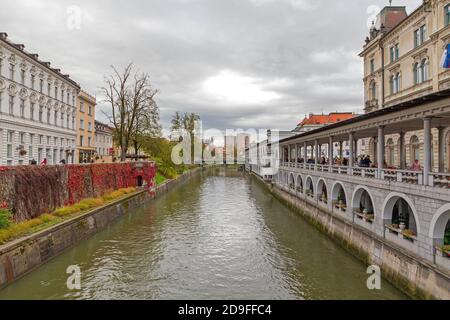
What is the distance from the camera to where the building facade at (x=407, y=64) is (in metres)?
26.5

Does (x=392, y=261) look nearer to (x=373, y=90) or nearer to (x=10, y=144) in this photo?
(x=373, y=90)

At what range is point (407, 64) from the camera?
32.5 metres

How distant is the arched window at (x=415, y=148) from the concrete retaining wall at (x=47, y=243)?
2893cm

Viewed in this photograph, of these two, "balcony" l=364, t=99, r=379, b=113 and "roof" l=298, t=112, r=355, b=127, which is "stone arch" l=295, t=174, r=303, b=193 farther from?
"roof" l=298, t=112, r=355, b=127

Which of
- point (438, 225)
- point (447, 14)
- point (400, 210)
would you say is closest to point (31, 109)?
point (400, 210)

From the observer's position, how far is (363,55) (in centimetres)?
4356

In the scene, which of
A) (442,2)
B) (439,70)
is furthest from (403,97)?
(442,2)

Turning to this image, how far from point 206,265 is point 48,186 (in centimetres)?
1141

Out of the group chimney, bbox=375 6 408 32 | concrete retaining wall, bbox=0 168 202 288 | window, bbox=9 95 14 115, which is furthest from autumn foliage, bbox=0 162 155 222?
chimney, bbox=375 6 408 32

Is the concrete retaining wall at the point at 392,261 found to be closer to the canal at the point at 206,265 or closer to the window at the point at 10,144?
the canal at the point at 206,265

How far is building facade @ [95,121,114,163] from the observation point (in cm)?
6461

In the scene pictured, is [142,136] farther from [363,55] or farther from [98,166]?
[363,55]

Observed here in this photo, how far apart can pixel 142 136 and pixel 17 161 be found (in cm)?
1879

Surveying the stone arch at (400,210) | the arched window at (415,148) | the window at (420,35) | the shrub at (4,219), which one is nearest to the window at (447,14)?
the window at (420,35)
